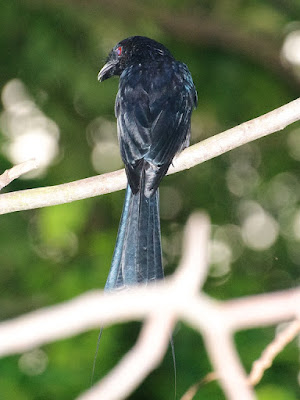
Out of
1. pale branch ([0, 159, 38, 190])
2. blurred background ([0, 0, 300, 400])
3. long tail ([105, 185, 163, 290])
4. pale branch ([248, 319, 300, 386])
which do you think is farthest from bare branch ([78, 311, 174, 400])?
blurred background ([0, 0, 300, 400])

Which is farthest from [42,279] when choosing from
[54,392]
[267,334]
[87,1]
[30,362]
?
[87,1]

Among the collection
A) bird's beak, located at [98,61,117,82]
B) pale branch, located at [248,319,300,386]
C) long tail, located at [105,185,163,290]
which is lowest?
pale branch, located at [248,319,300,386]

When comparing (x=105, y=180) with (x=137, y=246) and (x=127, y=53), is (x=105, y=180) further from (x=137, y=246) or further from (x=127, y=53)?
(x=127, y=53)

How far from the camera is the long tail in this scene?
79.1 inches

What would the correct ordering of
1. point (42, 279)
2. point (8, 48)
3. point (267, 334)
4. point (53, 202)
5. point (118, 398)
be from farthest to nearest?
1. point (8, 48)
2. point (42, 279)
3. point (267, 334)
4. point (53, 202)
5. point (118, 398)

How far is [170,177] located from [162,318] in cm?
520

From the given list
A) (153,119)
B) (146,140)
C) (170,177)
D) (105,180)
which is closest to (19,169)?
(105,180)

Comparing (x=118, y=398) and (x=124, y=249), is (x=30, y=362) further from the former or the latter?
(x=118, y=398)

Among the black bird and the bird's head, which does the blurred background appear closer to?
the bird's head

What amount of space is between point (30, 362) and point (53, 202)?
1.29 m

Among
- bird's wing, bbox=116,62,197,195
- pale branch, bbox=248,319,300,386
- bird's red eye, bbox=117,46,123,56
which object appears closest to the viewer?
pale branch, bbox=248,319,300,386

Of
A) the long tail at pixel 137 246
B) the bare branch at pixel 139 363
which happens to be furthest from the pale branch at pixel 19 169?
the bare branch at pixel 139 363

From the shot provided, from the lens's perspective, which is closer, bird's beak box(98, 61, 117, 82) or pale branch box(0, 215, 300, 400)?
pale branch box(0, 215, 300, 400)

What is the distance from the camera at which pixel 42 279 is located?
13.0ft
